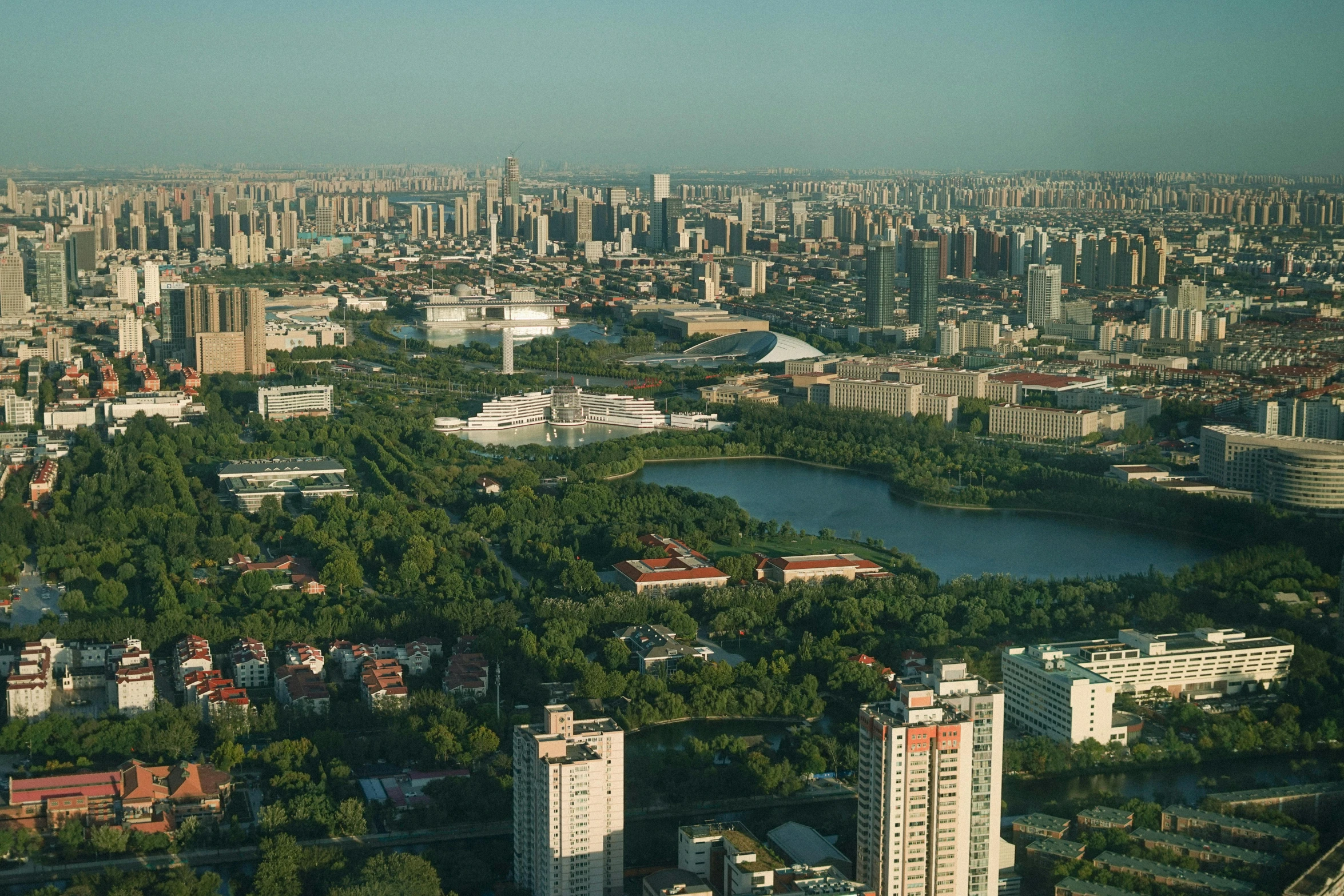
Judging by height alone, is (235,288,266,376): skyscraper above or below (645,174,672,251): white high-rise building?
below

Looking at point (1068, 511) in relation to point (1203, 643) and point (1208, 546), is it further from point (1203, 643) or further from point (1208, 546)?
point (1203, 643)

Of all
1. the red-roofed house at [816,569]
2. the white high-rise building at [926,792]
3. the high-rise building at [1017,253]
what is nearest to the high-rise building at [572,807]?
the white high-rise building at [926,792]

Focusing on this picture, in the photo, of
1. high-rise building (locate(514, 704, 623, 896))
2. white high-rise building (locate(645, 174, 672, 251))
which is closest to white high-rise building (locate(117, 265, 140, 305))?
white high-rise building (locate(645, 174, 672, 251))

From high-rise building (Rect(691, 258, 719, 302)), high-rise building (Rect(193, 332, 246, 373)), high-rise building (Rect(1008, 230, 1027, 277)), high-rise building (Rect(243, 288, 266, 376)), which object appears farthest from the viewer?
high-rise building (Rect(691, 258, 719, 302))

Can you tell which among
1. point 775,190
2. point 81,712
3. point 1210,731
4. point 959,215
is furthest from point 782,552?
point 775,190

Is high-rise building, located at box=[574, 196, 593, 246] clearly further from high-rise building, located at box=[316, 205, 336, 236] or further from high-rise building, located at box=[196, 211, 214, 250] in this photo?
high-rise building, located at box=[196, 211, 214, 250]

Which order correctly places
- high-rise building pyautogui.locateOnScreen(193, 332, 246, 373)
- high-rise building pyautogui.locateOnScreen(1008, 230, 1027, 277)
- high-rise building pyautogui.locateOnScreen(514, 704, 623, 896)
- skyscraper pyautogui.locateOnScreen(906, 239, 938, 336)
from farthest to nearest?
high-rise building pyautogui.locateOnScreen(1008, 230, 1027, 277) → skyscraper pyautogui.locateOnScreen(906, 239, 938, 336) → high-rise building pyautogui.locateOnScreen(193, 332, 246, 373) → high-rise building pyautogui.locateOnScreen(514, 704, 623, 896)

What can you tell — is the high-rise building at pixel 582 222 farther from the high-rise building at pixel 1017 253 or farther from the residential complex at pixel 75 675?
the residential complex at pixel 75 675
